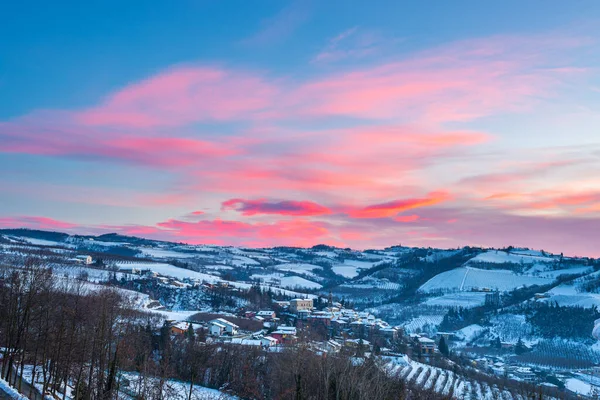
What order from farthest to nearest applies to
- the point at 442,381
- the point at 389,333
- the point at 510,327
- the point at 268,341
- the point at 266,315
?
the point at 510,327 < the point at 266,315 < the point at 389,333 < the point at 268,341 < the point at 442,381

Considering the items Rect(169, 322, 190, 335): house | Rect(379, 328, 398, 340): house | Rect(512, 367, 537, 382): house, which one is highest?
Rect(169, 322, 190, 335): house

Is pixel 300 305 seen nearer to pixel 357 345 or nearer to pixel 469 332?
pixel 469 332

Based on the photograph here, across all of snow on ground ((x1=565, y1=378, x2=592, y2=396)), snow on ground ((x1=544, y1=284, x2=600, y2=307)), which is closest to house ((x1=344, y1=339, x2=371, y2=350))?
snow on ground ((x1=565, y1=378, x2=592, y2=396))

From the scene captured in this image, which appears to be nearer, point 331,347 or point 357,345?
point 331,347

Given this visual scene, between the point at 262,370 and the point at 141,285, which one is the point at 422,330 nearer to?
the point at 141,285

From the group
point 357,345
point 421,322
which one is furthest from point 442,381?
point 421,322

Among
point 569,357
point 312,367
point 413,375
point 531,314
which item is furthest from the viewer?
point 531,314

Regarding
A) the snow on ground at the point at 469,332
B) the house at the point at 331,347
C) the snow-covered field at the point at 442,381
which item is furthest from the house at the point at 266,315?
the snow on ground at the point at 469,332

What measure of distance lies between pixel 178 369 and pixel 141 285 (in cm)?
8916

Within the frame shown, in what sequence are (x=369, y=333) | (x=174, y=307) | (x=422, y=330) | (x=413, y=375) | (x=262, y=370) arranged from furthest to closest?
(x=422, y=330) < (x=174, y=307) < (x=369, y=333) < (x=413, y=375) < (x=262, y=370)

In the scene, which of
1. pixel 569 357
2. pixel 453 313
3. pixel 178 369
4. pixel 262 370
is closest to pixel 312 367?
pixel 262 370

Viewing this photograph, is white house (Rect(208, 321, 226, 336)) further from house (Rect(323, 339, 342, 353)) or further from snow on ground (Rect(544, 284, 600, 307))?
snow on ground (Rect(544, 284, 600, 307))

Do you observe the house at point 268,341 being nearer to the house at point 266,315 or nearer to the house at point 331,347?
the house at point 331,347

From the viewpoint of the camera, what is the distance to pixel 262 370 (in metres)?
60.7
